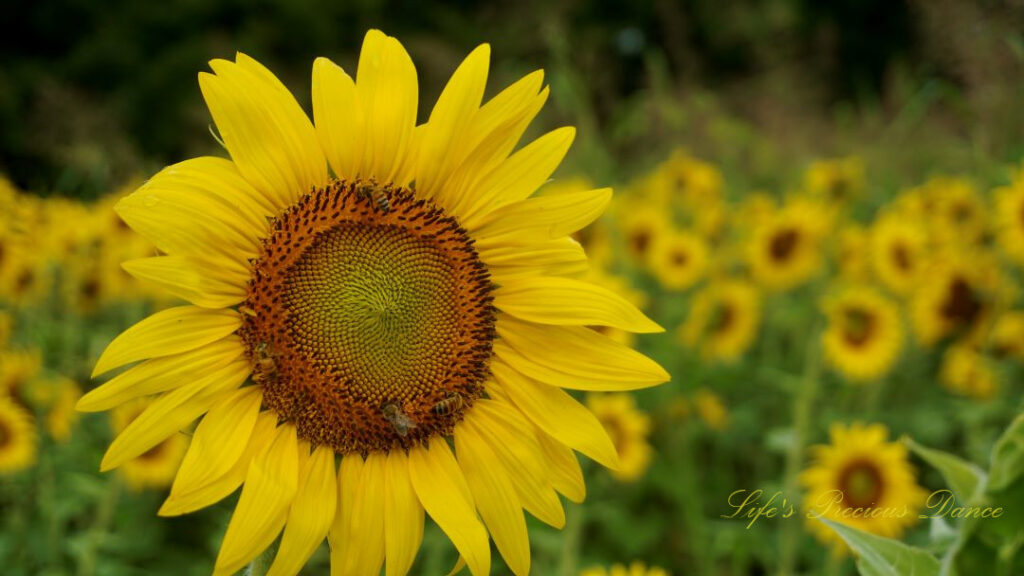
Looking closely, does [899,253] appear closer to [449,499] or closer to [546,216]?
[546,216]

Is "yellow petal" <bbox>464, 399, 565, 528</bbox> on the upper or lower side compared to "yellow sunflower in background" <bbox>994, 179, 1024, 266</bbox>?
upper

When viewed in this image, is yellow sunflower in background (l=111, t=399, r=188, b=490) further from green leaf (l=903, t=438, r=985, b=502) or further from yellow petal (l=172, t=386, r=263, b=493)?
green leaf (l=903, t=438, r=985, b=502)

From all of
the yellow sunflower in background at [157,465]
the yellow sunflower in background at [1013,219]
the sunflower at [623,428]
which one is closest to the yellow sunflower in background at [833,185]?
the yellow sunflower in background at [1013,219]

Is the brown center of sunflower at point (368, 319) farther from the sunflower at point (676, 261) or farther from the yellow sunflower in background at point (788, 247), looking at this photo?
the yellow sunflower in background at point (788, 247)

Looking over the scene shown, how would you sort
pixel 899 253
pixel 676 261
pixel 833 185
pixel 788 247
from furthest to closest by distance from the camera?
pixel 833 185, pixel 676 261, pixel 788 247, pixel 899 253

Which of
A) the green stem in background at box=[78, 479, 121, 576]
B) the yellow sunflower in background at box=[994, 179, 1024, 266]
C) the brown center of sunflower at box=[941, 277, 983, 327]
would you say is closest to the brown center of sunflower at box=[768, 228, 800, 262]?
the brown center of sunflower at box=[941, 277, 983, 327]

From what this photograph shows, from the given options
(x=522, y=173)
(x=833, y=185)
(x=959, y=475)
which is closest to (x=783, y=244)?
(x=833, y=185)
